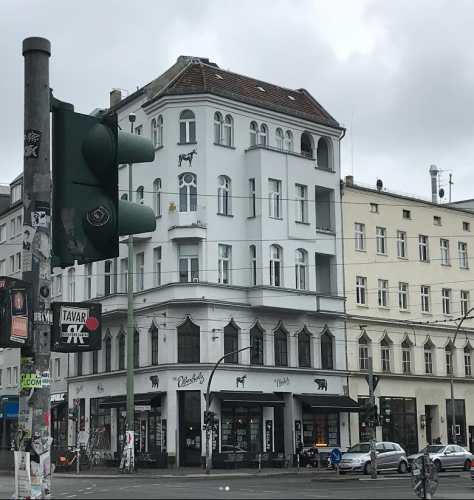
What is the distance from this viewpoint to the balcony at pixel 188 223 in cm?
4797

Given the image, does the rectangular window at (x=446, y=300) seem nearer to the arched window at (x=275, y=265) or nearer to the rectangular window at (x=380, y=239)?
the rectangular window at (x=380, y=239)

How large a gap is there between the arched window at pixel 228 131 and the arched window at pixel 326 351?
12650 millimetres

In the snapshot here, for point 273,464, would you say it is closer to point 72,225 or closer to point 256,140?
point 256,140

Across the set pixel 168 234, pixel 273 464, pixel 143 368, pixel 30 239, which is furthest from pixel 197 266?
pixel 30 239

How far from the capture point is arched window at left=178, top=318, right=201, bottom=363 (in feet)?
157

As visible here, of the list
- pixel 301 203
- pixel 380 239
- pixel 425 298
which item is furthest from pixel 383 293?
pixel 301 203

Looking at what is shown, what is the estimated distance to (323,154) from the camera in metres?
56.3

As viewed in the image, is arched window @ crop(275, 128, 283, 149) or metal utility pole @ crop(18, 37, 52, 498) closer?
metal utility pole @ crop(18, 37, 52, 498)

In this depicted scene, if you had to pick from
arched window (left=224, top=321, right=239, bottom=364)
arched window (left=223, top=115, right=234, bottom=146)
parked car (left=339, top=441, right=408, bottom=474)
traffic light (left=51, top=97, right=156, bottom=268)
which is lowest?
parked car (left=339, top=441, right=408, bottom=474)

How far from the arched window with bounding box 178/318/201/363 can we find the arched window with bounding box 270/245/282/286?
5.24 metres

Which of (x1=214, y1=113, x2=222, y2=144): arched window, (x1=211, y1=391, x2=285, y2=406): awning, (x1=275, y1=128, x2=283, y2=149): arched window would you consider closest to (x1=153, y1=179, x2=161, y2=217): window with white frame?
(x1=214, y1=113, x2=222, y2=144): arched window

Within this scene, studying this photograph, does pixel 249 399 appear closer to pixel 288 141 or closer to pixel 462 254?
pixel 288 141

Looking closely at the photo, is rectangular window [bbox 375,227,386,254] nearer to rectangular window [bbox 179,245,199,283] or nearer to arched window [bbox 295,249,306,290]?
arched window [bbox 295,249,306,290]

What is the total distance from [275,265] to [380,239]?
34.4 ft
